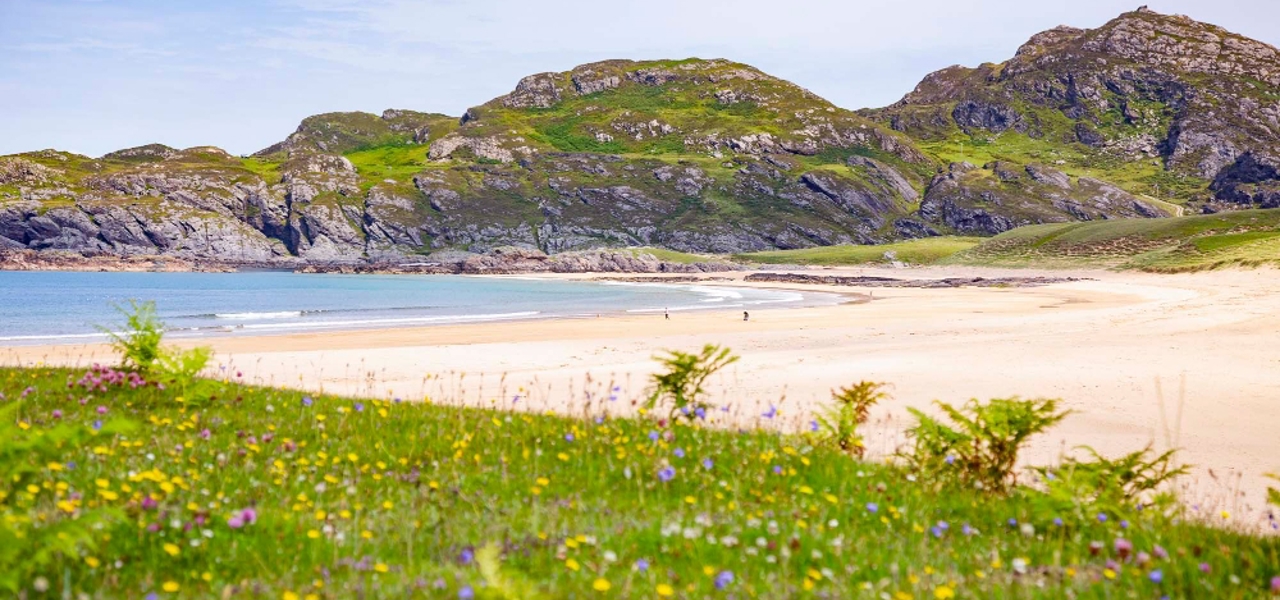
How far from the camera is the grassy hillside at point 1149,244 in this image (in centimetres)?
8888

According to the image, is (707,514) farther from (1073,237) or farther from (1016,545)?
(1073,237)

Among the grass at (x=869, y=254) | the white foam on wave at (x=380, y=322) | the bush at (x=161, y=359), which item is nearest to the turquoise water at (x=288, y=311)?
the white foam on wave at (x=380, y=322)

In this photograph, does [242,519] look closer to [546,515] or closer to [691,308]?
[546,515]

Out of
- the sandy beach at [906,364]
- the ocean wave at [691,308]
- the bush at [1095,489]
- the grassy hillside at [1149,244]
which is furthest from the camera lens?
the grassy hillside at [1149,244]

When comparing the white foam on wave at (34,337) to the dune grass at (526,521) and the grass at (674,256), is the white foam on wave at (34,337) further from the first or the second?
the grass at (674,256)

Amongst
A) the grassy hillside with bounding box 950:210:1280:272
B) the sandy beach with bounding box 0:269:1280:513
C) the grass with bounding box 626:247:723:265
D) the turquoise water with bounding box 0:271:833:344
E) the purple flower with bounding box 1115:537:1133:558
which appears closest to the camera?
the purple flower with bounding box 1115:537:1133:558

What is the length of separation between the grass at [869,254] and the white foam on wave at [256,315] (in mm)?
116929

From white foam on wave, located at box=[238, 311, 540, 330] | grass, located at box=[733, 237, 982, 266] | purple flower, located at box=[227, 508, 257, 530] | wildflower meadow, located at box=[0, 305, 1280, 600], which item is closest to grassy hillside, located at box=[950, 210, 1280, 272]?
grass, located at box=[733, 237, 982, 266]

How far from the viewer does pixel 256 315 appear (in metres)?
54.9

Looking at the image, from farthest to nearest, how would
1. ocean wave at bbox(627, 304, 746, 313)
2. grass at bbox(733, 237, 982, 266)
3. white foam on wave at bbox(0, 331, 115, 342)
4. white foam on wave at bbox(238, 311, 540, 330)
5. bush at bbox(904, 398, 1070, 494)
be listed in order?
grass at bbox(733, 237, 982, 266) < ocean wave at bbox(627, 304, 746, 313) < white foam on wave at bbox(238, 311, 540, 330) < white foam on wave at bbox(0, 331, 115, 342) < bush at bbox(904, 398, 1070, 494)

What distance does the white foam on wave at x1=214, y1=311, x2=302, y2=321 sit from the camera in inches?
2079

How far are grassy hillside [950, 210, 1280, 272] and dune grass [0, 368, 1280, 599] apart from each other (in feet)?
284

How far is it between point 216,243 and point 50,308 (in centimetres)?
14720

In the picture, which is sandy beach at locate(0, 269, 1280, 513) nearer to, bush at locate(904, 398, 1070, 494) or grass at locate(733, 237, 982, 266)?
bush at locate(904, 398, 1070, 494)
